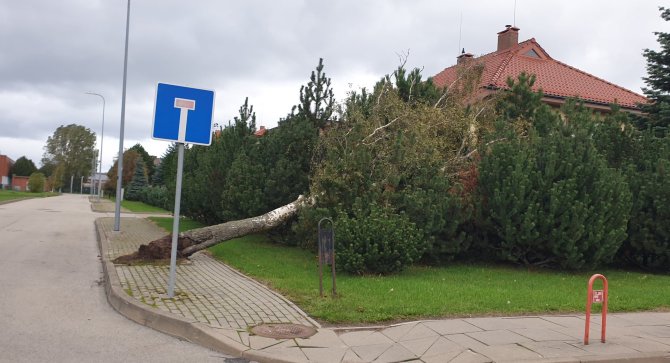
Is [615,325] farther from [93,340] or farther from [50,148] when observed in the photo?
[50,148]

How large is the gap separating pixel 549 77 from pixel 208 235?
783 inches

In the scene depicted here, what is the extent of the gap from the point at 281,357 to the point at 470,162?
340 inches

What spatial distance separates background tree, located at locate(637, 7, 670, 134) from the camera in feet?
56.9

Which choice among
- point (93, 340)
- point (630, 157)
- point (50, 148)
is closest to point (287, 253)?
point (93, 340)

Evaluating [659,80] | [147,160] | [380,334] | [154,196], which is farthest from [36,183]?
[380,334]

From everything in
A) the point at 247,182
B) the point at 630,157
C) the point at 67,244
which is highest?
the point at 630,157

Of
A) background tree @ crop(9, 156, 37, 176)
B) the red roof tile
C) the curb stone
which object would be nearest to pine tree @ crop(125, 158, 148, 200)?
the red roof tile

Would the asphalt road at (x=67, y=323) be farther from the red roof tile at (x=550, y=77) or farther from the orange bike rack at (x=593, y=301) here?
the red roof tile at (x=550, y=77)

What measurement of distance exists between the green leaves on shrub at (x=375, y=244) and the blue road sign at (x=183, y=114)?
3.47 meters

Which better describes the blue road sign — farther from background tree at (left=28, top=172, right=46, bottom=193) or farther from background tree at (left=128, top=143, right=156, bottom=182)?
background tree at (left=28, top=172, right=46, bottom=193)

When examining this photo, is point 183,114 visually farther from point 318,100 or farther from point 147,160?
point 147,160

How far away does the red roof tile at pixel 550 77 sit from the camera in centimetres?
2412

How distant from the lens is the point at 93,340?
5891 millimetres

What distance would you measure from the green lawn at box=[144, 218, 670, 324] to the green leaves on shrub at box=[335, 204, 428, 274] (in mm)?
270
